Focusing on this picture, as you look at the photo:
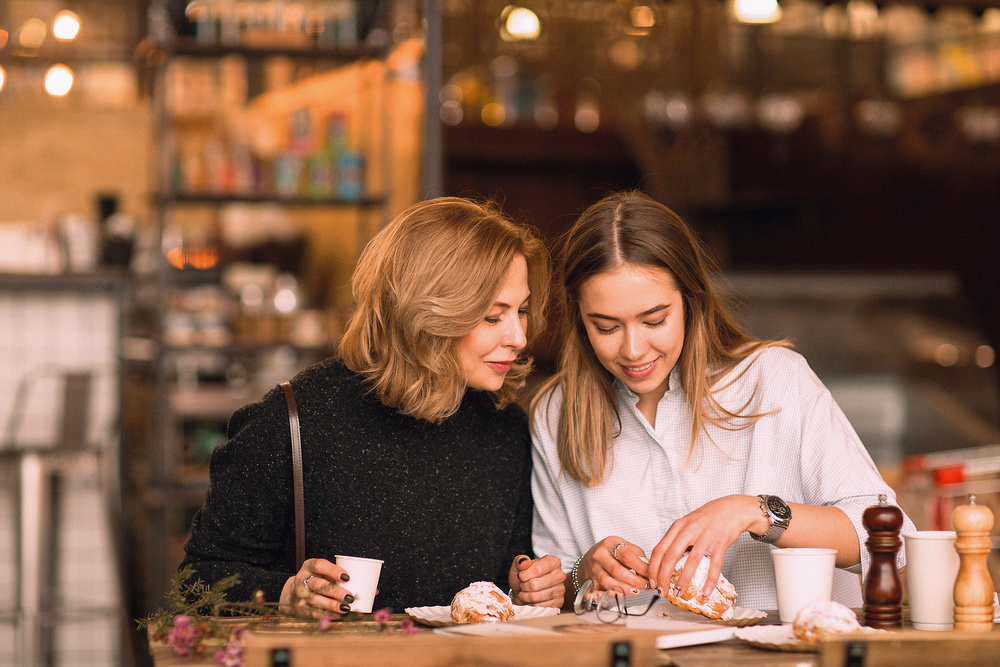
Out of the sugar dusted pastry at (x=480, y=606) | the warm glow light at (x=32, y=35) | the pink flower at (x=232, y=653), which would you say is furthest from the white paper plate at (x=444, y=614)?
the warm glow light at (x=32, y=35)

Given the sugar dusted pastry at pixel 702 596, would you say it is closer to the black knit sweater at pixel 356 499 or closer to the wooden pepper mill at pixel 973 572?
the wooden pepper mill at pixel 973 572

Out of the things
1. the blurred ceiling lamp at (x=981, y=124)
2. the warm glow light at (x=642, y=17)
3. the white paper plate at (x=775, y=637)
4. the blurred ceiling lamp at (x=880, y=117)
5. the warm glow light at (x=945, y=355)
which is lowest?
the white paper plate at (x=775, y=637)

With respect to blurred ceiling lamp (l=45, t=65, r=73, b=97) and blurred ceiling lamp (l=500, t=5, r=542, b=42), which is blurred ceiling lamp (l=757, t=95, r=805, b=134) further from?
blurred ceiling lamp (l=45, t=65, r=73, b=97)

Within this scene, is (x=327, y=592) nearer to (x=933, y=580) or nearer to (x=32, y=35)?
(x=933, y=580)

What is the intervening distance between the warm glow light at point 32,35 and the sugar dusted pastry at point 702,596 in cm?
715

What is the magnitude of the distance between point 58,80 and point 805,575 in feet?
23.6

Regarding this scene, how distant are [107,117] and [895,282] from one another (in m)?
6.13

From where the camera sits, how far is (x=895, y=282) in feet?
16.6

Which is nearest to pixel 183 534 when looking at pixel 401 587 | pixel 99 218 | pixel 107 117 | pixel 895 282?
pixel 99 218

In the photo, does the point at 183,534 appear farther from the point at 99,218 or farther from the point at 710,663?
the point at 710,663

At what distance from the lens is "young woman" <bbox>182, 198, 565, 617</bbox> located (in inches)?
71.9

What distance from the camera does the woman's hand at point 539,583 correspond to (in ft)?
5.67

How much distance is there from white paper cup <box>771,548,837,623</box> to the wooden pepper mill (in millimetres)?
164

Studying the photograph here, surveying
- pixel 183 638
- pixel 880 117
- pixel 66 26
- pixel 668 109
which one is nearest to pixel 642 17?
pixel 668 109
